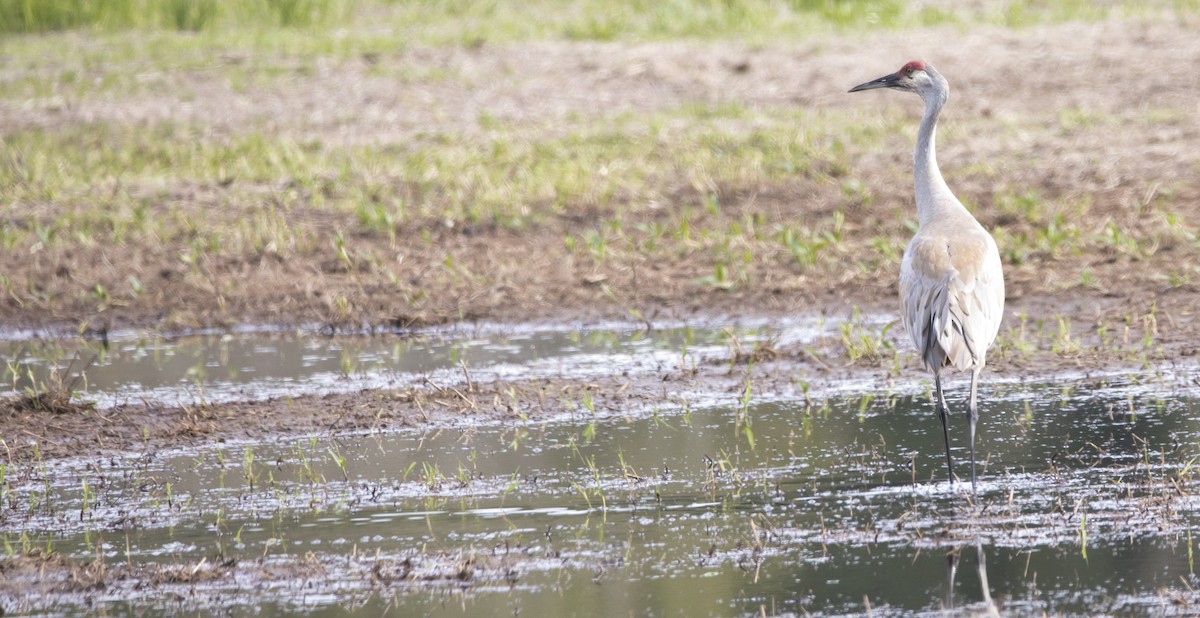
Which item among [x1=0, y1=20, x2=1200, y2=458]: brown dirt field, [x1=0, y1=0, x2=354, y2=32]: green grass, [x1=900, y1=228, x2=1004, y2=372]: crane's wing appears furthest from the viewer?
[x1=0, y1=0, x2=354, y2=32]: green grass

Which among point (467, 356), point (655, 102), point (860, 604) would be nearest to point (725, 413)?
point (467, 356)

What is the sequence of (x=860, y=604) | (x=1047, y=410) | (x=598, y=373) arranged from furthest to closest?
(x=598, y=373)
(x=1047, y=410)
(x=860, y=604)

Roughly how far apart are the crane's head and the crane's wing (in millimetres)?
1438

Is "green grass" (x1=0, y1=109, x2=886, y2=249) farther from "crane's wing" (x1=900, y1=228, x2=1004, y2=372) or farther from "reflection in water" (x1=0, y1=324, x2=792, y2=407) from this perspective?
"crane's wing" (x1=900, y1=228, x2=1004, y2=372)

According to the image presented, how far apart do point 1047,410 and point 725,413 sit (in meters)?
1.48

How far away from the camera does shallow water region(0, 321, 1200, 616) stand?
5270mm

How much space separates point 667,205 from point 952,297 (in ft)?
16.8

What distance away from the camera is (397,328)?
32.9ft

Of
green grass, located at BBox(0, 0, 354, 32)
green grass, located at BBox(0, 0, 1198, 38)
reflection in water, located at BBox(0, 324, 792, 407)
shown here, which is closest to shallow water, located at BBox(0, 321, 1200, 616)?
reflection in water, located at BBox(0, 324, 792, 407)

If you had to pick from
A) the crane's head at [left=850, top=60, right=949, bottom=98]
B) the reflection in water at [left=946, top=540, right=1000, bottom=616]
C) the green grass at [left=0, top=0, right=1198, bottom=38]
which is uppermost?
the crane's head at [left=850, top=60, right=949, bottom=98]

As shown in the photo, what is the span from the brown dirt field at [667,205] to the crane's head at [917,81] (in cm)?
146

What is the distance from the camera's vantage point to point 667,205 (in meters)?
11.7

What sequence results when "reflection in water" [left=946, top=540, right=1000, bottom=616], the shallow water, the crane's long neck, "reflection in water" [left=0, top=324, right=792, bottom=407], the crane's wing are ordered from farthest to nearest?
"reflection in water" [left=0, top=324, right=792, bottom=407], the crane's long neck, the crane's wing, the shallow water, "reflection in water" [left=946, top=540, right=1000, bottom=616]

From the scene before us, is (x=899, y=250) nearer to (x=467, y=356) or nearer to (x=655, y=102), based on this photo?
(x=467, y=356)
